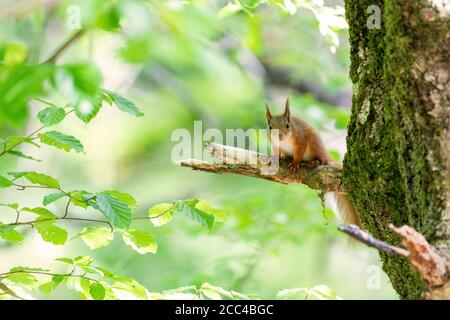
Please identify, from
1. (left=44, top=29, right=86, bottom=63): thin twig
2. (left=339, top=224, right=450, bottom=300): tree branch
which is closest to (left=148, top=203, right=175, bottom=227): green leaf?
(left=339, top=224, right=450, bottom=300): tree branch

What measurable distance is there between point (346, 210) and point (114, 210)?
3.35 ft

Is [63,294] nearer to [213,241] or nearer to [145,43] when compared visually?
[213,241]

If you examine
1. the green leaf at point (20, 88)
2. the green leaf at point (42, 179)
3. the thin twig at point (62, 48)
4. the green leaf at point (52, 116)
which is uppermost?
the thin twig at point (62, 48)

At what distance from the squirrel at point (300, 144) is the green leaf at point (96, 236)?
70 centimetres

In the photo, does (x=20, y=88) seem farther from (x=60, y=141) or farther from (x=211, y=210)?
(x=211, y=210)

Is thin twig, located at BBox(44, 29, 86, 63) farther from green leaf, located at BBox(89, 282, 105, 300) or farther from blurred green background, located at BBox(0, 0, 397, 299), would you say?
blurred green background, located at BBox(0, 0, 397, 299)

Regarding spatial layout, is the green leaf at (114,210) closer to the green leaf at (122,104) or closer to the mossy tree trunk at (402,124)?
the green leaf at (122,104)

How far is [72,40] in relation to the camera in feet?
4.14

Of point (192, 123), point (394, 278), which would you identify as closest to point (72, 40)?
point (394, 278)

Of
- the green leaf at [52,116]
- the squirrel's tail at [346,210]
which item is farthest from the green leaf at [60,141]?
the squirrel's tail at [346,210]

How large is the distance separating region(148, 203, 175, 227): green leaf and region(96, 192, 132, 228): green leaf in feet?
0.73

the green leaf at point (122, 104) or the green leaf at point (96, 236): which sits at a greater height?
the green leaf at point (122, 104)

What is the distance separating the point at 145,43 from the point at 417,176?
2.79 ft

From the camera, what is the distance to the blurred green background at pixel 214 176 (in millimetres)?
4625
